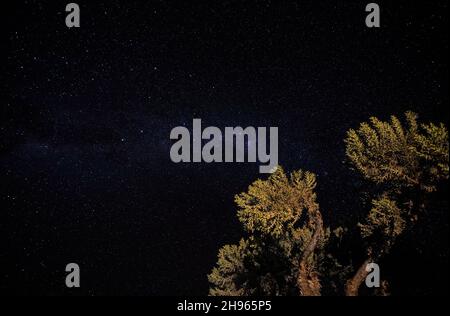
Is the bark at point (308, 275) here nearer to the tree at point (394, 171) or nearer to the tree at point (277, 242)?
the tree at point (277, 242)

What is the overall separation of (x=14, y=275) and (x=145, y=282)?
40.9 meters

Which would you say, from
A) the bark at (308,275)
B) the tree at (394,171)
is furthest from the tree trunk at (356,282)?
the bark at (308,275)

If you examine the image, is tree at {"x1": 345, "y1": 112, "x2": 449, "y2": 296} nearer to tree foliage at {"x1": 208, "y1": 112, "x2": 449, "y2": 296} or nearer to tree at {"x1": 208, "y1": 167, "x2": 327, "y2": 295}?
tree foliage at {"x1": 208, "y1": 112, "x2": 449, "y2": 296}

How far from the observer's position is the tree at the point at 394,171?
9.09 m

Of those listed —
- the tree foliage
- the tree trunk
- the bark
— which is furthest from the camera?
the bark

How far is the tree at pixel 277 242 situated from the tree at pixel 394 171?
57.5 inches

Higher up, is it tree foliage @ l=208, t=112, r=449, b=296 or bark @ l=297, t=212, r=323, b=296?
tree foliage @ l=208, t=112, r=449, b=296

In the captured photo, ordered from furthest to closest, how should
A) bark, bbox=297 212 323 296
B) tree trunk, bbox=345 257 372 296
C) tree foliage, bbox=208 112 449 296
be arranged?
bark, bbox=297 212 323 296, tree trunk, bbox=345 257 372 296, tree foliage, bbox=208 112 449 296

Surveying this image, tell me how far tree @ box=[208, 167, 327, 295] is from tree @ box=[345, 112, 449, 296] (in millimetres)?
1459

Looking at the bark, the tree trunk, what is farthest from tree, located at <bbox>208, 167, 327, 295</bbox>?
the tree trunk

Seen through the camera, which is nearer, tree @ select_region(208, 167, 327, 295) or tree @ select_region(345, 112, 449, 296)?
tree @ select_region(345, 112, 449, 296)

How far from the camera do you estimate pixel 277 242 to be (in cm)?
1489

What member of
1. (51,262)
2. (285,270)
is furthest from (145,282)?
(285,270)

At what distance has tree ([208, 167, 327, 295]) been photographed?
1022 centimetres
